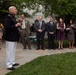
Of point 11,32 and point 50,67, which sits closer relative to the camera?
point 50,67

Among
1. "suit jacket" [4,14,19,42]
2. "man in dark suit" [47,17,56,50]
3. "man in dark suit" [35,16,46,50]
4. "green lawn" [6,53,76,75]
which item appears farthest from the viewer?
"man in dark suit" [47,17,56,50]

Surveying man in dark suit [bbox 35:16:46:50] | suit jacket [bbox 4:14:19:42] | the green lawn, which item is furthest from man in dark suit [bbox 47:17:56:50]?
suit jacket [bbox 4:14:19:42]

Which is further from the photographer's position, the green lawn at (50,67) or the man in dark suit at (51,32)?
the man in dark suit at (51,32)

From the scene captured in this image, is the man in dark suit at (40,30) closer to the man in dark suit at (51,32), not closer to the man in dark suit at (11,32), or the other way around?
the man in dark suit at (51,32)

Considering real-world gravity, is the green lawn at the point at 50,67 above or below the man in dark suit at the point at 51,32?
below

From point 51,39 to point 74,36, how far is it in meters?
1.44

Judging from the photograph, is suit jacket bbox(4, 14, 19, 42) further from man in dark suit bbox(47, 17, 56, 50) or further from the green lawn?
man in dark suit bbox(47, 17, 56, 50)

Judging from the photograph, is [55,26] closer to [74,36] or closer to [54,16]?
[74,36]

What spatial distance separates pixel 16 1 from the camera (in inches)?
816

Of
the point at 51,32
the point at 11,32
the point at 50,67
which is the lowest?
the point at 50,67

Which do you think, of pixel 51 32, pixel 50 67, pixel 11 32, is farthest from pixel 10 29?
pixel 51 32

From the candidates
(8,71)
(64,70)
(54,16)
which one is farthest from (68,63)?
(54,16)

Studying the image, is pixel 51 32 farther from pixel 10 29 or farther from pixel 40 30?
pixel 10 29

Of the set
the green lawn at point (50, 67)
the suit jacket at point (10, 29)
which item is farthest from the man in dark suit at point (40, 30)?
the suit jacket at point (10, 29)
